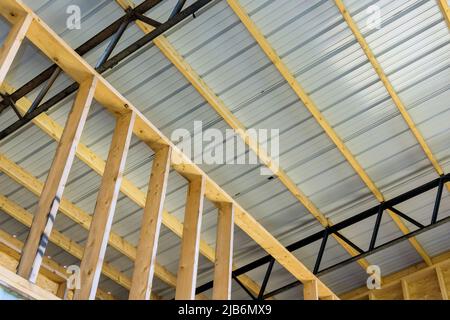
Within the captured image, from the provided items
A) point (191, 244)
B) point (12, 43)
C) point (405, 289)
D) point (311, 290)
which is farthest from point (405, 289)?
point (12, 43)

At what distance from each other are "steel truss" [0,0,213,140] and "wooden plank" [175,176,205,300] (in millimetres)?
1749

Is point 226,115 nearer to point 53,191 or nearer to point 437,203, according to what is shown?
point 437,203

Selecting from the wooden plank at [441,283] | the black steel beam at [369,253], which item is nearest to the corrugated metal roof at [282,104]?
the black steel beam at [369,253]

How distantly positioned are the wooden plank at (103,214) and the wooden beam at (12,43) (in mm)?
1198

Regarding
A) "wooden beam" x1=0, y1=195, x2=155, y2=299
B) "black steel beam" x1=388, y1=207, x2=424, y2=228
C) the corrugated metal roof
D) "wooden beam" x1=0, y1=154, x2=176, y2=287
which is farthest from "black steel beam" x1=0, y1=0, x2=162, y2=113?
"black steel beam" x1=388, y1=207, x2=424, y2=228

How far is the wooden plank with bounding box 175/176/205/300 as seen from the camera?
546 cm

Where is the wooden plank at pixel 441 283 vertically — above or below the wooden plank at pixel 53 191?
above

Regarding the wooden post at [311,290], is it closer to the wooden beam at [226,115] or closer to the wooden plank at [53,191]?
the wooden beam at [226,115]

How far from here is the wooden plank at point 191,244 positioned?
5461 mm

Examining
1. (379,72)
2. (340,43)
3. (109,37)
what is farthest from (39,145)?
(379,72)
